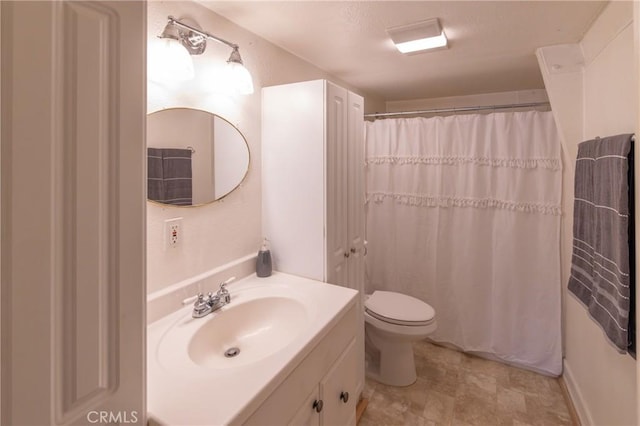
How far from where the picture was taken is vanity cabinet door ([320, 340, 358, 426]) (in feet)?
3.88

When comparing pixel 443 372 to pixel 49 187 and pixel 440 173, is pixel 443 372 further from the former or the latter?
pixel 49 187

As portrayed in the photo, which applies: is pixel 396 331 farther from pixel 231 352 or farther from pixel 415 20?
pixel 415 20

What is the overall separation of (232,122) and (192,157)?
29 centimetres

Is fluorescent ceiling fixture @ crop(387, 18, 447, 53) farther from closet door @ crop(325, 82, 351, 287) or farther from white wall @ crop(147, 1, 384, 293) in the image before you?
white wall @ crop(147, 1, 384, 293)

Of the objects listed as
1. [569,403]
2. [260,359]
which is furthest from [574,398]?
[260,359]

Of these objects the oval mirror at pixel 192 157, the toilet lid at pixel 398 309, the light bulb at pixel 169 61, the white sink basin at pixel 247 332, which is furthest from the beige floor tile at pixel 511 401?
the light bulb at pixel 169 61

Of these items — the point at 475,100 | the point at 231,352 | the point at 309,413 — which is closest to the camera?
the point at 309,413

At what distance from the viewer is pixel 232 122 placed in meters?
1.50

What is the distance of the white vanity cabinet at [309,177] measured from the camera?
154cm

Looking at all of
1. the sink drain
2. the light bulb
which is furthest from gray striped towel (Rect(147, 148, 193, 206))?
the sink drain

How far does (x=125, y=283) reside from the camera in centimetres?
53

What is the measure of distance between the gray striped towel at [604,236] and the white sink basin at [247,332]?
1.18m

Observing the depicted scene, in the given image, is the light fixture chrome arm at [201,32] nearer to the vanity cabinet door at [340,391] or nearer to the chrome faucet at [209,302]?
the chrome faucet at [209,302]

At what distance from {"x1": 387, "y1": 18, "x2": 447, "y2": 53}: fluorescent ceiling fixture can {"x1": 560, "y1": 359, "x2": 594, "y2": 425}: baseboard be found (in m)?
2.21
